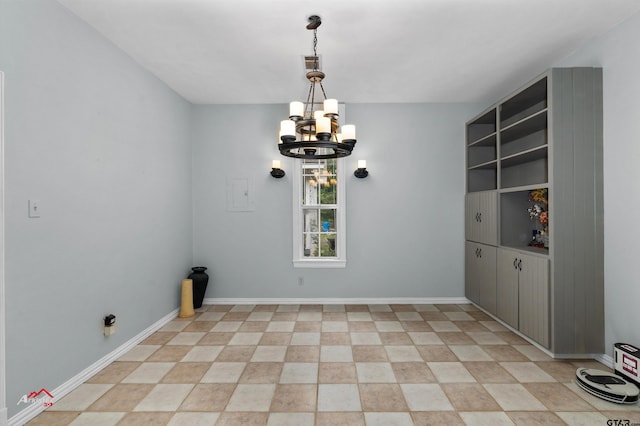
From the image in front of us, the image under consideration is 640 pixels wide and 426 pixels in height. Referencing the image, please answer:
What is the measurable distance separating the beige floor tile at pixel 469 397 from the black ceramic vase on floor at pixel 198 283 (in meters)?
3.20

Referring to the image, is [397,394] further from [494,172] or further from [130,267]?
[494,172]

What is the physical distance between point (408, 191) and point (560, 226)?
2.11 metres

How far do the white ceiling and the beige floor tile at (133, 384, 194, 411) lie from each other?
287 centimetres

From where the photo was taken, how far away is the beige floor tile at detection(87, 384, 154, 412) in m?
2.35

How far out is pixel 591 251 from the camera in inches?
118

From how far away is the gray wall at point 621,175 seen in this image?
8.82 feet

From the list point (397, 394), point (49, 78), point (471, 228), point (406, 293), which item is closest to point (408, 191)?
point (471, 228)

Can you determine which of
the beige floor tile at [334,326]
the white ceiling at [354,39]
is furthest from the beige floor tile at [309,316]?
the white ceiling at [354,39]

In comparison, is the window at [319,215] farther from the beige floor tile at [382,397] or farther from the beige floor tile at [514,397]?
the beige floor tile at [514,397]

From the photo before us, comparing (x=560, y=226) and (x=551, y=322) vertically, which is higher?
(x=560, y=226)

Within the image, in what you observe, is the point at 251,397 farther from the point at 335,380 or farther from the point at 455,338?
the point at 455,338

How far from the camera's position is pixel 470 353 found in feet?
10.5

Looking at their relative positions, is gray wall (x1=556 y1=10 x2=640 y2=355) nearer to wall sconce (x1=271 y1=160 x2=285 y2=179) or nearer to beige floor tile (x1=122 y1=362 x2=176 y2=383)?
wall sconce (x1=271 y1=160 x2=285 y2=179)

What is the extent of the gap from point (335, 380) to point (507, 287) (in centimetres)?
227
